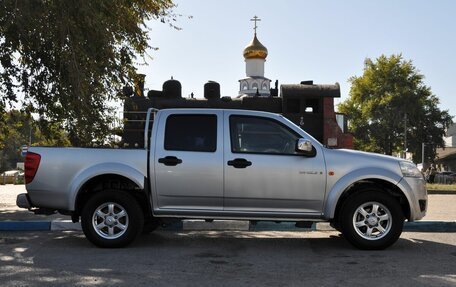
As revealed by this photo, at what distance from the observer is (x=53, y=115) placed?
12.2m

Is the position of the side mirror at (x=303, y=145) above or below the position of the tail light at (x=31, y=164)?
above

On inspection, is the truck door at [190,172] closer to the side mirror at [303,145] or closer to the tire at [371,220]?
the side mirror at [303,145]

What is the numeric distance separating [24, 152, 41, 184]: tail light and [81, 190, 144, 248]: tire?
867 mm

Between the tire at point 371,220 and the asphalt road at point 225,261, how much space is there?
0.55 ft

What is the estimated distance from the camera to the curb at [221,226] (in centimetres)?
852

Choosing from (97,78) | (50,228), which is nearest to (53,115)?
(97,78)

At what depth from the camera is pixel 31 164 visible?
7.03m

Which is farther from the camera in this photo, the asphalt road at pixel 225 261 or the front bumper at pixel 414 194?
the front bumper at pixel 414 194

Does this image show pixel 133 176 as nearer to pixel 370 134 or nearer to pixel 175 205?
pixel 175 205

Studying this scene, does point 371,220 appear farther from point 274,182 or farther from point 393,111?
point 393,111

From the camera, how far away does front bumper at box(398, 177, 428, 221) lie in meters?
6.87

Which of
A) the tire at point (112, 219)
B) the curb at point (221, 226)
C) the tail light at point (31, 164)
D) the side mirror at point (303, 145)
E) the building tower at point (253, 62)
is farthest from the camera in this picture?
the building tower at point (253, 62)

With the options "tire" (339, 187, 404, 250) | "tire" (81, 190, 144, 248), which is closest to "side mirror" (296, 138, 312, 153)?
"tire" (339, 187, 404, 250)

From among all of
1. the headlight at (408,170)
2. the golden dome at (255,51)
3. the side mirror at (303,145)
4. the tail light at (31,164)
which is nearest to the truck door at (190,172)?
the side mirror at (303,145)
